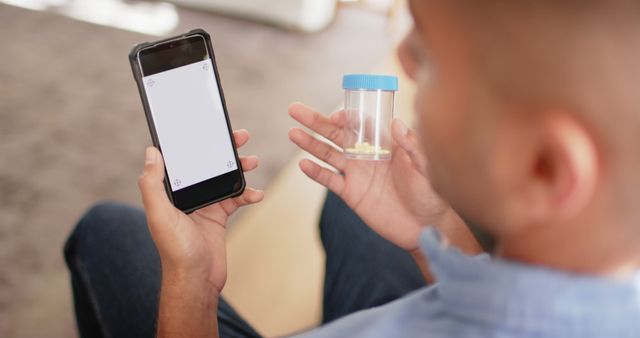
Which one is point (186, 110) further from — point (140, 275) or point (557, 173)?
point (557, 173)

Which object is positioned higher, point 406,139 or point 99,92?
point 406,139

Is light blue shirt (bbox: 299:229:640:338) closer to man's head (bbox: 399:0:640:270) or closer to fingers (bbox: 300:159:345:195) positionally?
man's head (bbox: 399:0:640:270)

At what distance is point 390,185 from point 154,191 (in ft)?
1.01

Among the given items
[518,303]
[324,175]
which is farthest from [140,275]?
[518,303]

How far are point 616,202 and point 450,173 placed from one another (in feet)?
0.34

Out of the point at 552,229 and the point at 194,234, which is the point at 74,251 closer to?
the point at 194,234

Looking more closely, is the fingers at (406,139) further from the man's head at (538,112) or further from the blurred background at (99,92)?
the blurred background at (99,92)

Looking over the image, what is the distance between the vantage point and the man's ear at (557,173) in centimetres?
35

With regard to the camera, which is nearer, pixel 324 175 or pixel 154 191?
pixel 154 191

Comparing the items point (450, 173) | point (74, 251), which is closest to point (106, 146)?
point (74, 251)

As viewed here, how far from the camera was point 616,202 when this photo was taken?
0.36 meters

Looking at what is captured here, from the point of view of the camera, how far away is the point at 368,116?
3.31 ft

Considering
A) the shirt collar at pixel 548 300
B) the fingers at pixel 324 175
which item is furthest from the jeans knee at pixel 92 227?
the shirt collar at pixel 548 300

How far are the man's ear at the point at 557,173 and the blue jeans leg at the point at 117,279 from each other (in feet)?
1.67
